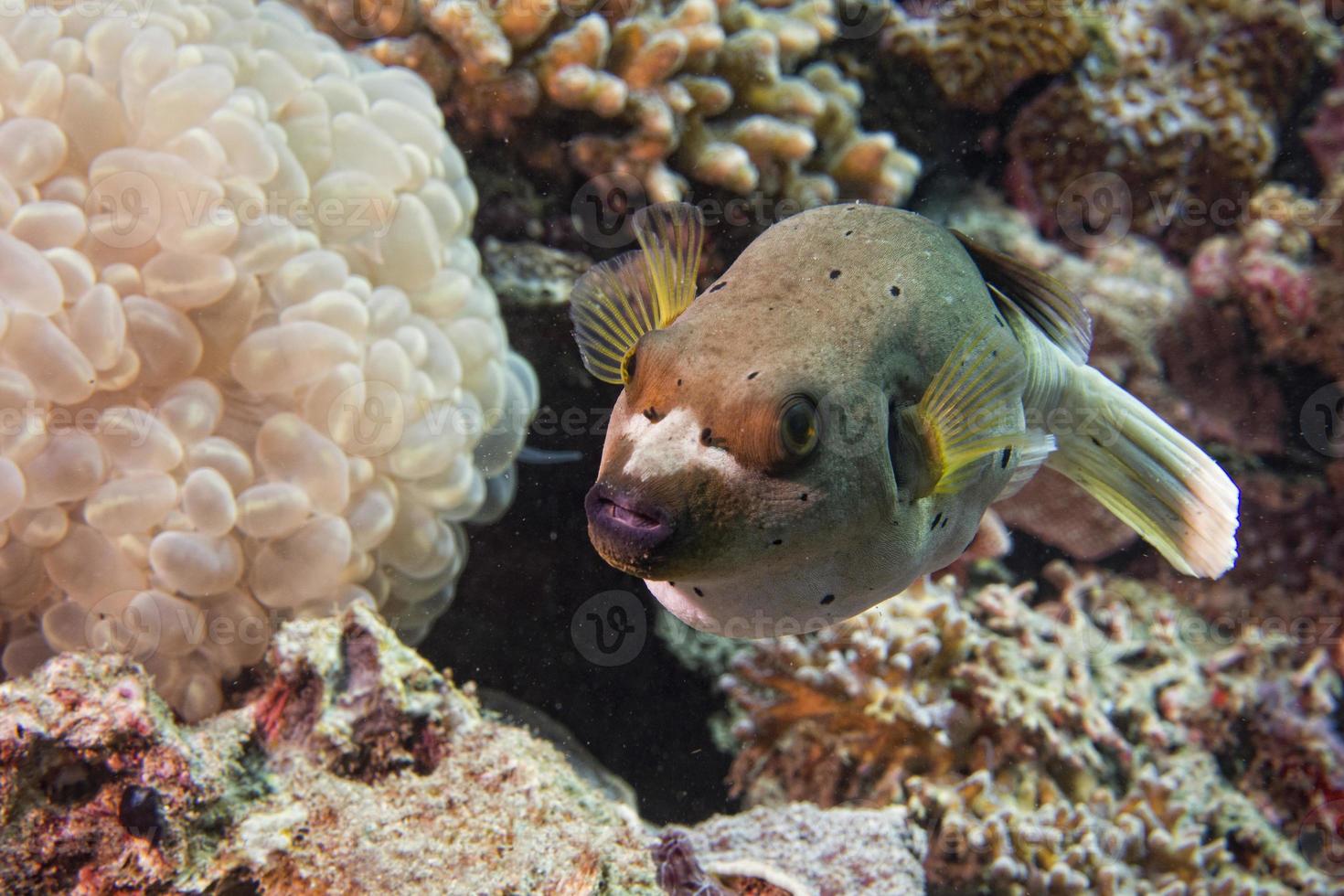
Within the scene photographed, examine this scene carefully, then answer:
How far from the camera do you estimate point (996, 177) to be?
223 inches

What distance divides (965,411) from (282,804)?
6.63ft

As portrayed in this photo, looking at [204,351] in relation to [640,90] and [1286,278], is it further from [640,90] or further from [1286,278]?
[1286,278]

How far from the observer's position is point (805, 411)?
149cm

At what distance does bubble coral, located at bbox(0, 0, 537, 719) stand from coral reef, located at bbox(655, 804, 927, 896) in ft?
5.16

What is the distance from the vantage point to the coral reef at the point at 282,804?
2.08 meters

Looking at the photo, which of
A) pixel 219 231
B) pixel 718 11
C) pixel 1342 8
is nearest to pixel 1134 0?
pixel 1342 8

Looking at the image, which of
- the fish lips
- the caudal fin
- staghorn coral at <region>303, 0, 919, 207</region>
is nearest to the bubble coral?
staghorn coral at <region>303, 0, 919, 207</region>

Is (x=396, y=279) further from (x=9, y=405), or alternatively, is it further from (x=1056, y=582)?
(x=1056, y=582)

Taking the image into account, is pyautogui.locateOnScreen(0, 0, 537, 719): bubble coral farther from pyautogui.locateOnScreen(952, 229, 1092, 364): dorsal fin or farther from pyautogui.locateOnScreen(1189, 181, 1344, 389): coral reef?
pyautogui.locateOnScreen(1189, 181, 1344, 389): coral reef

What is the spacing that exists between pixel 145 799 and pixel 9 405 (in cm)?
139

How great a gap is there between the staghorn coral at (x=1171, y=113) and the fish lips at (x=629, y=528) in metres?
4.99

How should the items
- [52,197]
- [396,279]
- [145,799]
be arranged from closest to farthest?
[145,799], [52,197], [396,279]

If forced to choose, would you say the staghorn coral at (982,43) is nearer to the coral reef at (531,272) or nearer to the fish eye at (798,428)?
the coral reef at (531,272)

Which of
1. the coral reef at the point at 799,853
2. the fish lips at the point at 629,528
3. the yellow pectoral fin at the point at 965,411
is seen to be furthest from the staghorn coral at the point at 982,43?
the fish lips at the point at 629,528
